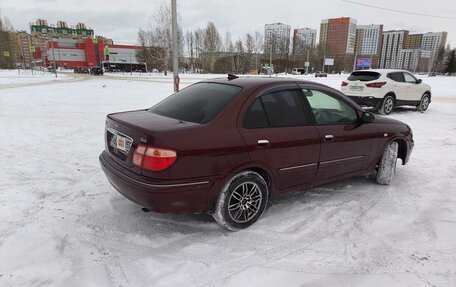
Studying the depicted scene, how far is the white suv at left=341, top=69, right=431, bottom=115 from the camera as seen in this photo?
11.5 meters

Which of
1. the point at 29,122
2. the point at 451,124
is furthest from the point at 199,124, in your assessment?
the point at 451,124

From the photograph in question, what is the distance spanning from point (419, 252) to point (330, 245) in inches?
32.6

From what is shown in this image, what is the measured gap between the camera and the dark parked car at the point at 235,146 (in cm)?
299

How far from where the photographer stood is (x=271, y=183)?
361 cm

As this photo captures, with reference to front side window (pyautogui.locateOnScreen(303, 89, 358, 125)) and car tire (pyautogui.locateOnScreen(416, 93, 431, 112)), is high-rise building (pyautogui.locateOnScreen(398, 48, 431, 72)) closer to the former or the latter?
car tire (pyautogui.locateOnScreen(416, 93, 431, 112))

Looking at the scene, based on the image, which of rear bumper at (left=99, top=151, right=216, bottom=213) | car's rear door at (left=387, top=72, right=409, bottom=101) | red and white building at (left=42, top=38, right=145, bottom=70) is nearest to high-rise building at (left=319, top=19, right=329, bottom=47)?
red and white building at (left=42, top=38, right=145, bottom=70)

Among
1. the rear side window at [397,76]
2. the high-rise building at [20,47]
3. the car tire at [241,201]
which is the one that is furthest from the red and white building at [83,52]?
the car tire at [241,201]

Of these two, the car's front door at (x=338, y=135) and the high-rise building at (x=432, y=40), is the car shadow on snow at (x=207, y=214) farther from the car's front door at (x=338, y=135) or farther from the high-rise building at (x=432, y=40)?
the high-rise building at (x=432, y=40)

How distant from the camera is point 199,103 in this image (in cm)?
364

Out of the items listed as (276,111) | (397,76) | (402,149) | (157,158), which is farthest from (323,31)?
(157,158)

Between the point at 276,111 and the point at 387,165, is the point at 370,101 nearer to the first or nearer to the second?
the point at 387,165

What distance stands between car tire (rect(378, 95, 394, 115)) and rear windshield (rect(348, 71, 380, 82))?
2.85 ft

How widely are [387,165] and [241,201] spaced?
2.59 metres

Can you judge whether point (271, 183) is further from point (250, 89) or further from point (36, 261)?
point (36, 261)
